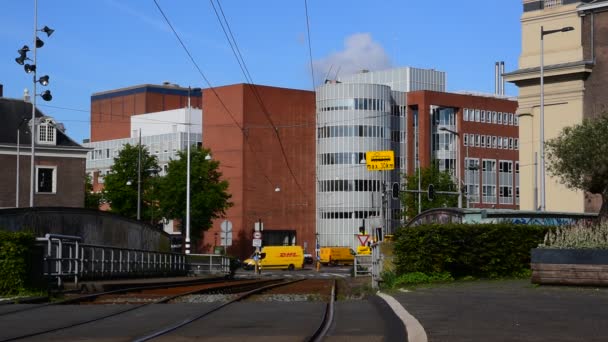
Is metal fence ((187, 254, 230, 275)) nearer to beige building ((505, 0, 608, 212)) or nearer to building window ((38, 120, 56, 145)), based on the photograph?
beige building ((505, 0, 608, 212))

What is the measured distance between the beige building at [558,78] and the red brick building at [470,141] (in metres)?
56.6

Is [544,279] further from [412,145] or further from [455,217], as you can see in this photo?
[412,145]

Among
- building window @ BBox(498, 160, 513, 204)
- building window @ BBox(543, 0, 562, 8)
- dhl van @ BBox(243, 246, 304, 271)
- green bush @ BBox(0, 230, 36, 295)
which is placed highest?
building window @ BBox(543, 0, 562, 8)

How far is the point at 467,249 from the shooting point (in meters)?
30.1

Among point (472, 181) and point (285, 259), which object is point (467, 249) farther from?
point (472, 181)

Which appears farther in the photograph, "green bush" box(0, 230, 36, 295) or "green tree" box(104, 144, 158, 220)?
"green tree" box(104, 144, 158, 220)

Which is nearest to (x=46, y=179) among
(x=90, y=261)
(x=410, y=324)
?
(x=90, y=261)

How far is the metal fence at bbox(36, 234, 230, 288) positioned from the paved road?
27.7ft

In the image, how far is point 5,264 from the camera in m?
22.6

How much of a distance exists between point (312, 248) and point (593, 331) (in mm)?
111003

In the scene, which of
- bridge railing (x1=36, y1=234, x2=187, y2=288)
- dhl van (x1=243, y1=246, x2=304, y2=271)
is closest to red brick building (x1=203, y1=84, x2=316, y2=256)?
dhl van (x1=243, y1=246, x2=304, y2=271)

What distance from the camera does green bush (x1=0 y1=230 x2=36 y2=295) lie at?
74.1 feet

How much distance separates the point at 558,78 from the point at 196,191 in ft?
128

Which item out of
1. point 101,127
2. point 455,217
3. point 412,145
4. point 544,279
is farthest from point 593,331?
point 101,127
